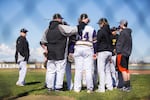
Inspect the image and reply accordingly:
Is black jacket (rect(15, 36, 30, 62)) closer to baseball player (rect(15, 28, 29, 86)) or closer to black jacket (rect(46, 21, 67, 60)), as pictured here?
baseball player (rect(15, 28, 29, 86))

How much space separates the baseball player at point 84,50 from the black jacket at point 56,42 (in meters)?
0.29

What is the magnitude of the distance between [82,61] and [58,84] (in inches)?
27.6

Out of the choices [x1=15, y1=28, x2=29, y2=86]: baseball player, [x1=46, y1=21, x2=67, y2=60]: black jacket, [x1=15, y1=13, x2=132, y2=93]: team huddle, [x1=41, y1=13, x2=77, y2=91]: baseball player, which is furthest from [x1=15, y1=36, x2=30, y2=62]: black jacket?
[x1=46, y1=21, x2=67, y2=60]: black jacket

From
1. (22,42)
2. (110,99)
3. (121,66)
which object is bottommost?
(110,99)

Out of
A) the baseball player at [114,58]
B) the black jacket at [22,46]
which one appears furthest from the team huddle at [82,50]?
the black jacket at [22,46]

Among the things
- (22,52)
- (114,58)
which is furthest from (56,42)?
(22,52)

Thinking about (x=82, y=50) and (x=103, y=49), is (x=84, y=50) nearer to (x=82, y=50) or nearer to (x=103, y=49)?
(x=82, y=50)

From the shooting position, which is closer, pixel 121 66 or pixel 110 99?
pixel 110 99

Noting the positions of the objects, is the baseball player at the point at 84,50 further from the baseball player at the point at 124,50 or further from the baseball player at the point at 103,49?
the baseball player at the point at 124,50

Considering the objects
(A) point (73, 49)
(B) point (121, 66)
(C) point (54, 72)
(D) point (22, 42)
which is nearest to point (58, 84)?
(C) point (54, 72)

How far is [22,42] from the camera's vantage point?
34.5ft

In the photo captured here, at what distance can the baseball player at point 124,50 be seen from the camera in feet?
27.9

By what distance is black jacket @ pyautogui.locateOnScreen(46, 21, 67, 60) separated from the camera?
8344 millimetres

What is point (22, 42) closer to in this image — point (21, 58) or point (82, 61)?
point (21, 58)
